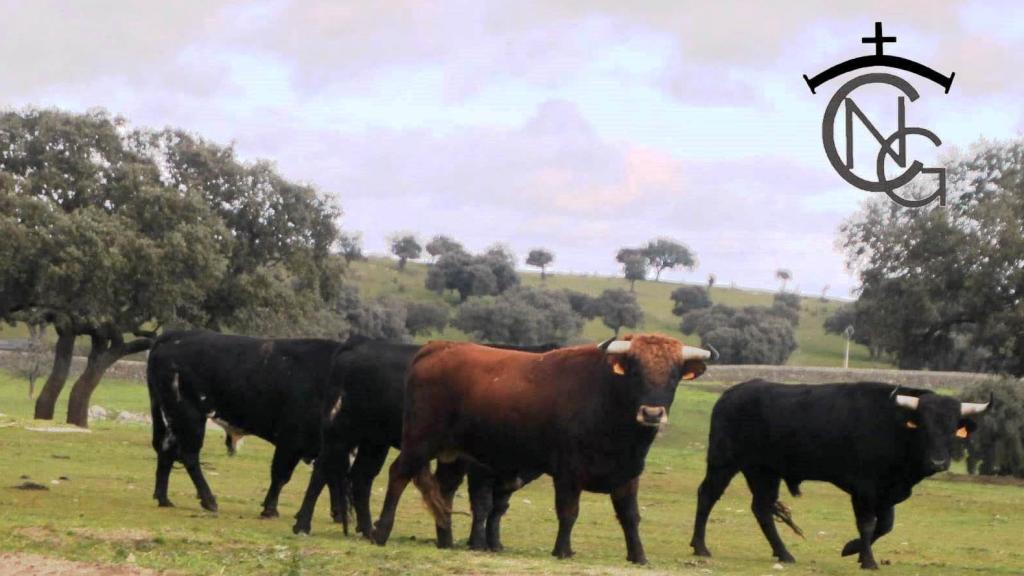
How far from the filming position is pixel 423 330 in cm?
9188

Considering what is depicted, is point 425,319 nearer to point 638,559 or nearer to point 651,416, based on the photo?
point 638,559

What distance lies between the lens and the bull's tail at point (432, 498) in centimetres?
1426

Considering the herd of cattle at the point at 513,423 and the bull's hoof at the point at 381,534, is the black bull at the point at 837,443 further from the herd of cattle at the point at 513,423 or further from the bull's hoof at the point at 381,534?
the bull's hoof at the point at 381,534

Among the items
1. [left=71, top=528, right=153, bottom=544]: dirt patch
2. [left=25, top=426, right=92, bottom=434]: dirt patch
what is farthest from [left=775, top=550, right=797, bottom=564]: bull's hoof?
[left=25, top=426, right=92, bottom=434]: dirt patch

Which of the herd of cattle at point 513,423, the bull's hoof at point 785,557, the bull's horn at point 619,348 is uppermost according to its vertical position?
the bull's horn at point 619,348

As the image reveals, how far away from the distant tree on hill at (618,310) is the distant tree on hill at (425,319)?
12830 millimetres

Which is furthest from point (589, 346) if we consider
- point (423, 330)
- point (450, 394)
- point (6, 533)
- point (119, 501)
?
point (423, 330)

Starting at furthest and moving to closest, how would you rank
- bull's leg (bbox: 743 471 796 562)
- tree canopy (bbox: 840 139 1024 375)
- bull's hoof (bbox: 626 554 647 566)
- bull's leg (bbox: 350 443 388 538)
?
tree canopy (bbox: 840 139 1024 375), bull's leg (bbox: 743 471 796 562), bull's leg (bbox: 350 443 388 538), bull's hoof (bbox: 626 554 647 566)

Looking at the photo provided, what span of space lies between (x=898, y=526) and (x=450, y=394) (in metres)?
12.0

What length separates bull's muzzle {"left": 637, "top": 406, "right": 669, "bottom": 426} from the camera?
1288 cm

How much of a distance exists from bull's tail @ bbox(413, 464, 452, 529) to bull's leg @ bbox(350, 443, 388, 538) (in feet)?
3.13

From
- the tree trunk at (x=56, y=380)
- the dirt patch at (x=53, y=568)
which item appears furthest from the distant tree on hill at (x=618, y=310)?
the dirt patch at (x=53, y=568)

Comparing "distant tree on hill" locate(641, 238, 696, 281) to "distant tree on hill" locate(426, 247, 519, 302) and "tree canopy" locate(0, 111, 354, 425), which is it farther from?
"tree canopy" locate(0, 111, 354, 425)

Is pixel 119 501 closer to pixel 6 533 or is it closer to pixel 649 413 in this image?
pixel 6 533
